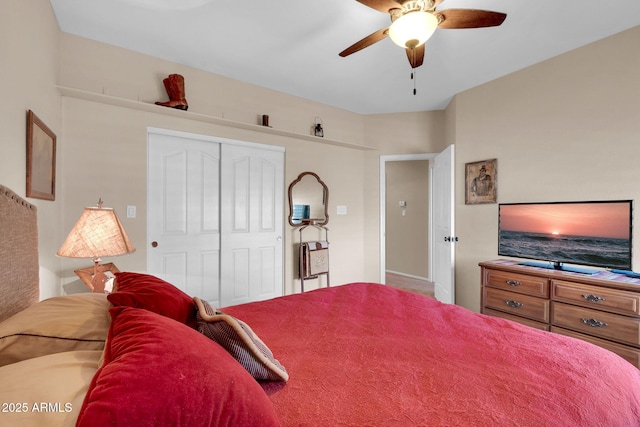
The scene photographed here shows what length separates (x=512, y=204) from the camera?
2875mm

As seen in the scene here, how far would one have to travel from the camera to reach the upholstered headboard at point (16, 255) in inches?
41.1

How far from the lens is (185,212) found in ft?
10.1

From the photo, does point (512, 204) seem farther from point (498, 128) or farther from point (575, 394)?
point (575, 394)

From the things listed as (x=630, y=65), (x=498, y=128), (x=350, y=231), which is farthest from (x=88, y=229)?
(x=630, y=65)

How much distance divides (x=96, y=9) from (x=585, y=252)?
408 centimetres

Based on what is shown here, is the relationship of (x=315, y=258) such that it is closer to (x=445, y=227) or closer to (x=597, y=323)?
(x=445, y=227)

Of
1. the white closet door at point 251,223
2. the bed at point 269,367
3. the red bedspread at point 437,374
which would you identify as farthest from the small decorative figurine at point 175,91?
the red bedspread at point 437,374

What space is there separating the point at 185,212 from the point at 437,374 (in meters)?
2.71

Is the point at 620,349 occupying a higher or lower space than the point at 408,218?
lower

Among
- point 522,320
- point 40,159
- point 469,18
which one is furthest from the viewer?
point 522,320

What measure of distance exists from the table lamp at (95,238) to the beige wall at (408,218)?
4.73 meters

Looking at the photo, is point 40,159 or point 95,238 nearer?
point 95,238

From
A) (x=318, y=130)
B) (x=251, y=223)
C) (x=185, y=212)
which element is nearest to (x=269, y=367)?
(x=185, y=212)

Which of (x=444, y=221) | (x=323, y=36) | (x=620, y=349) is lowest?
(x=620, y=349)
